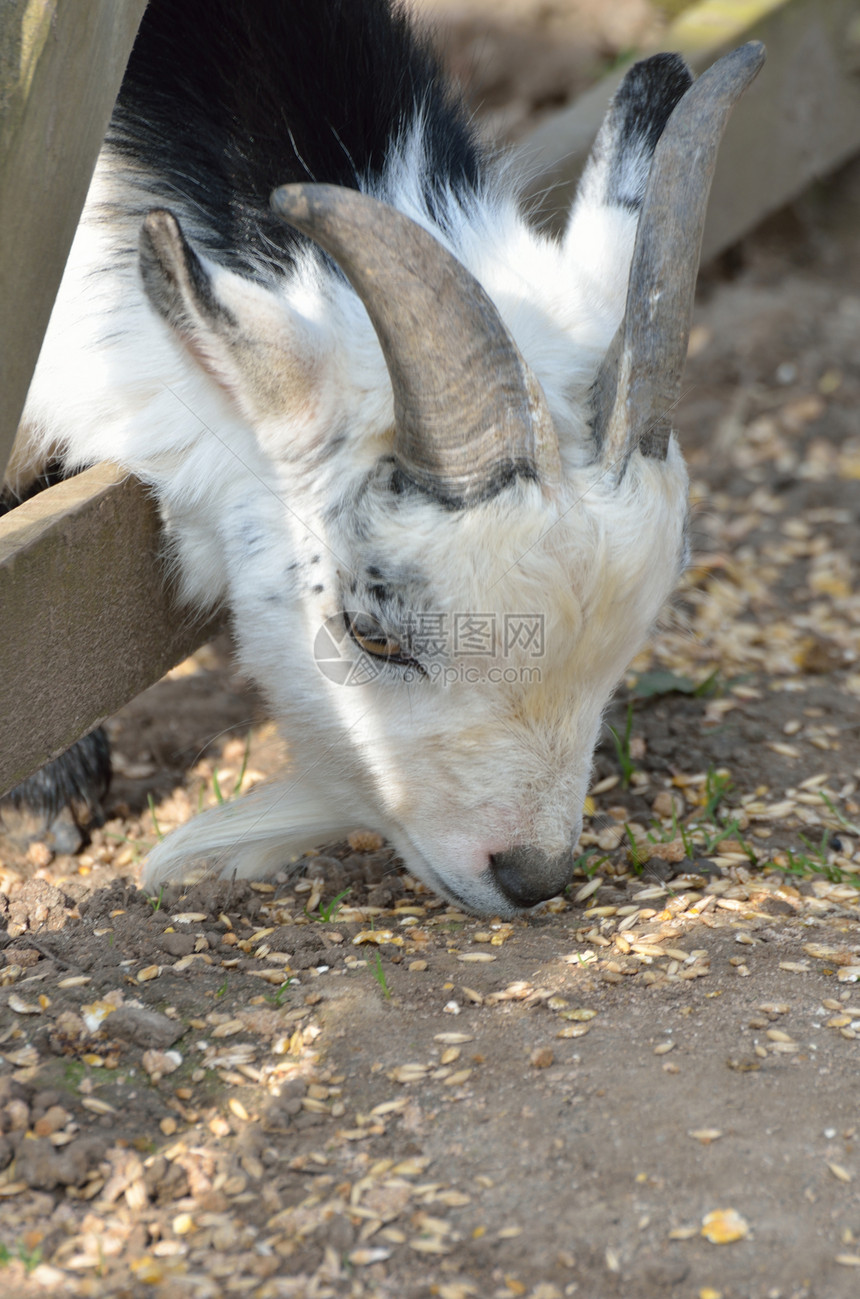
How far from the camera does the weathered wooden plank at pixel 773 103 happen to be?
5414 millimetres

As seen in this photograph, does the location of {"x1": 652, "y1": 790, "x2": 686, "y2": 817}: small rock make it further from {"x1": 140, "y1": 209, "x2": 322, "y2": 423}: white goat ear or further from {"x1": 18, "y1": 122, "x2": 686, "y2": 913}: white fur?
{"x1": 140, "y1": 209, "x2": 322, "y2": 423}: white goat ear

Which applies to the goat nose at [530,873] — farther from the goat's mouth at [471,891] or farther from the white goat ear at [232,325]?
the white goat ear at [232,325]

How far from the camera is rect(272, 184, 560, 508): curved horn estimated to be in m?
2.18

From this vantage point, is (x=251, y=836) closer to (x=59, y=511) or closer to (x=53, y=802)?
(x=53, y=802)

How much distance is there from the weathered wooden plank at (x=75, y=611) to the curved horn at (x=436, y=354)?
0.67 meters

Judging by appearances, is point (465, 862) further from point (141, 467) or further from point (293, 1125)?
point (141, 467)

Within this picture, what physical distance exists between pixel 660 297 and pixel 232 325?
819 millimetres

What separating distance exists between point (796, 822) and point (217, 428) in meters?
1.78

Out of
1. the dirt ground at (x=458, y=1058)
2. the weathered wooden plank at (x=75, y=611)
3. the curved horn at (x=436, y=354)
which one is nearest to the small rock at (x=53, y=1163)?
the dirt ground at (x=458, y=1058)

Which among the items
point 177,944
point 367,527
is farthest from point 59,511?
point 177,944

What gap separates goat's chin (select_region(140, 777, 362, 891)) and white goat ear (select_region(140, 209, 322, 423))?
90 centimetres

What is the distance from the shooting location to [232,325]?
2.42 m

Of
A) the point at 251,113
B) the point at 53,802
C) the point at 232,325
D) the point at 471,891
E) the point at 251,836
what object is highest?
the point at 251,113

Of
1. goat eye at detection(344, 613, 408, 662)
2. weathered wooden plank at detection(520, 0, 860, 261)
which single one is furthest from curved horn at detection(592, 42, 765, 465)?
weathered wooden plank at detection(520, 0, 860, 261)
